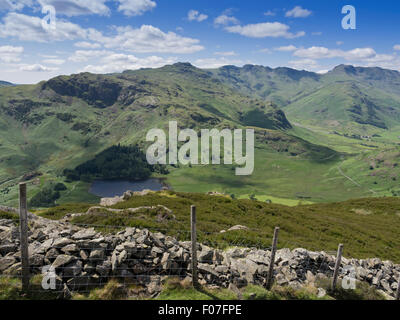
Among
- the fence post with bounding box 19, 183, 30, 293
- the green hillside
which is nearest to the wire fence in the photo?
the fence post with bounding box 19, 183, 30, 293

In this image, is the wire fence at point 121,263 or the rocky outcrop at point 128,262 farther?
the rocky outcrop at point 128,262

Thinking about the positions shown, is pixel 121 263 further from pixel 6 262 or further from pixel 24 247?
pixel 6 262

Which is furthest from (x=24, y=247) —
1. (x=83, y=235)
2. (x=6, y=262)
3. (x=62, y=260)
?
(x=83, y=235)

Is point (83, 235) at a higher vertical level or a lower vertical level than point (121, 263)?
higher

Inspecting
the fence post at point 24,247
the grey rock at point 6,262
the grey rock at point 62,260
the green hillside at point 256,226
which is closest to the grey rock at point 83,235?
the grey rock at point 62,260

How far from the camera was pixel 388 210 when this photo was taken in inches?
3118

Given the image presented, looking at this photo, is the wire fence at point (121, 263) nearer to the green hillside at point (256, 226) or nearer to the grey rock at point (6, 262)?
the grey rock at point (6, 262)

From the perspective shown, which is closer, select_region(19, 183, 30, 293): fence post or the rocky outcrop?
select_region(19, 183, 30, 293): fence post

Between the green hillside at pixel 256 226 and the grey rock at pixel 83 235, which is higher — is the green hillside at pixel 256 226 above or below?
below

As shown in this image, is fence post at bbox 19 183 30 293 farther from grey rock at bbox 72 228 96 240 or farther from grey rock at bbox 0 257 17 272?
grey rock at bbox 72 228 96 240

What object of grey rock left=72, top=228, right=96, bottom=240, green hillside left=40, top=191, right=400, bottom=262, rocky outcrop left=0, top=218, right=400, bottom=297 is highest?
grey rock left=72, top=228, right=96, bottom=240
